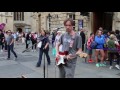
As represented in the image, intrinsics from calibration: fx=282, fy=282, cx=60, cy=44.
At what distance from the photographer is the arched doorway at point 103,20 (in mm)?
21516

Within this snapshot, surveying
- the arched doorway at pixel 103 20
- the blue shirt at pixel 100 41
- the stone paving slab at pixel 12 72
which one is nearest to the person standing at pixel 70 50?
the stone paving slab at pixel 12 72

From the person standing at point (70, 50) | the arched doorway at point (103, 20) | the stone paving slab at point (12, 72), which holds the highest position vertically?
the arched doorway at point (103, 20)

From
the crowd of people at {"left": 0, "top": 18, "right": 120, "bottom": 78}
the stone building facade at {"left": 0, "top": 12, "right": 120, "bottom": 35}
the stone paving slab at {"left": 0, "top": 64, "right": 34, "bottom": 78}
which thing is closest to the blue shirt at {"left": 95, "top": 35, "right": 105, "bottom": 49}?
the crowd of people at {"left": 0, "top": 18, "right": 120, "bottom": 78}

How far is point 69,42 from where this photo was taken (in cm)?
597

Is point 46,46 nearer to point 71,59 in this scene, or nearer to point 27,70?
point 27,70

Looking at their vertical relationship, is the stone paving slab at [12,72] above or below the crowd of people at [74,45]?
below

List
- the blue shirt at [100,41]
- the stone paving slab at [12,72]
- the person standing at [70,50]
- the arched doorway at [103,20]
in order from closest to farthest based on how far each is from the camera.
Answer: the person standing at [70,50], the stone paving slab at [12,72], the blue shirt at [100,41], the arched doorway at [103,20]

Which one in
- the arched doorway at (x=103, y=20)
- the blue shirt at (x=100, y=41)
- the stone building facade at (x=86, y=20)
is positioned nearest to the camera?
the blue shirt at (x=100, y=41)

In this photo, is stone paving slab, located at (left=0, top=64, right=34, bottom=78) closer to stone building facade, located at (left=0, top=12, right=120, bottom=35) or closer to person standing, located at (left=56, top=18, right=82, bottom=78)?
person standing, located at (left=56, top=18, right=82, bottom=78)

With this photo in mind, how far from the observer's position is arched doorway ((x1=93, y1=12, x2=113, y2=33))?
2152 centimetres

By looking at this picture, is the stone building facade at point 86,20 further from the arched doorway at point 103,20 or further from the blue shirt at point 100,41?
the blue shirt at point 100,41

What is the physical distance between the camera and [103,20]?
918 inches
